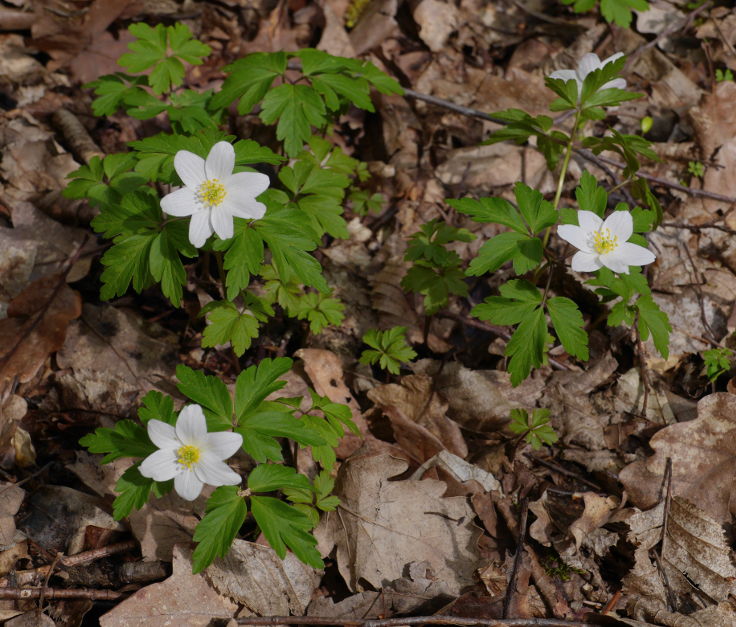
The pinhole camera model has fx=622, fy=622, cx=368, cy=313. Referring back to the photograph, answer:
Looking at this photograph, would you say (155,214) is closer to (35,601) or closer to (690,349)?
(35,601)

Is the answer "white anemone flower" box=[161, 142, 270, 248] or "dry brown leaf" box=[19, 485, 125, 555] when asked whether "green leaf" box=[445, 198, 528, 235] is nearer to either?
"white anemone flower" box=[161, 142, 270, 248]

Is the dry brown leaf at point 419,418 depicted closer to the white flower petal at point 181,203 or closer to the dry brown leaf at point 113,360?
the dry brown leaf at point 113,360

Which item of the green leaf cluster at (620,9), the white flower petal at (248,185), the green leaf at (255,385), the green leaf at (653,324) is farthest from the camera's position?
the green leaf cluster at (620,9)

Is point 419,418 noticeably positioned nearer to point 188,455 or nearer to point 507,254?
point 507,254

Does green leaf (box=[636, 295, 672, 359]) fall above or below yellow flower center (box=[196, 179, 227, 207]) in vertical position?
below

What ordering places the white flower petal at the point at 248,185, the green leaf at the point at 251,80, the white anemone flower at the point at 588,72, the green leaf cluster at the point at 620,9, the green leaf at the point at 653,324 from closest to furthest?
the white flower petal at the point at 248,185 → the green leaf at the point at 653,324 → the white anemone flower at the point at 588,72 → the green leaf at the point at 251,80 → the green leaf cluster at the point at 620,9

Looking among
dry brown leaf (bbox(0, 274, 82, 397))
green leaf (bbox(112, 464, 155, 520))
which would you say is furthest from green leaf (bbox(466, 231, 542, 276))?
dry brown leaf (bbox(0, 274, 82, 397))

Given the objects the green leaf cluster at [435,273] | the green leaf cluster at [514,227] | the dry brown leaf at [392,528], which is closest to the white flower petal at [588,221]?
the green leaf cluster at [514,227]
